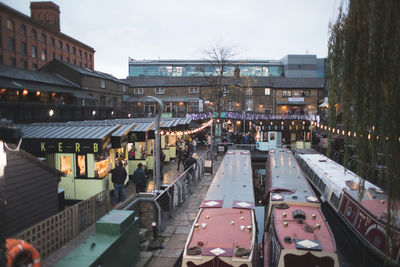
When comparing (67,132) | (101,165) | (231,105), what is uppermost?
(231,105)

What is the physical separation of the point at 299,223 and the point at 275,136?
24.1 meters

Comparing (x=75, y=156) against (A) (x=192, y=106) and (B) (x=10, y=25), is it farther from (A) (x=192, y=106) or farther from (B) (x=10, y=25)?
(B) (x=10, y=25)

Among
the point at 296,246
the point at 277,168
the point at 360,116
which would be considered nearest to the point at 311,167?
the point at 277,168

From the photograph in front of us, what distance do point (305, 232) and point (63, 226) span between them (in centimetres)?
612

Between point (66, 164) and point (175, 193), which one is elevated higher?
point (66, 164)

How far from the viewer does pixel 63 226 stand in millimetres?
7328

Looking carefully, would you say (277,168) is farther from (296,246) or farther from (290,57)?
(290,57)

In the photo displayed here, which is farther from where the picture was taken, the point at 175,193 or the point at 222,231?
the point at 175,193

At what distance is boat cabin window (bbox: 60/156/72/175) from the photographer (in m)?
13.1

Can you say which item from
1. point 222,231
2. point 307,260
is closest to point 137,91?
point 222,231

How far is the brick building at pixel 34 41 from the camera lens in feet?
133

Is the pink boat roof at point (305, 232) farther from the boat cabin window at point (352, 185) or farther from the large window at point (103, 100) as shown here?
the large window at point (103, 100)

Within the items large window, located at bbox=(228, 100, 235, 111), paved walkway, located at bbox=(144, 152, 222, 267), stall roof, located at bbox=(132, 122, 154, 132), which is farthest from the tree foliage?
large window, located at bbox=(228, 100, 235, 111)

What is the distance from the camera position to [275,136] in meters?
31.2
